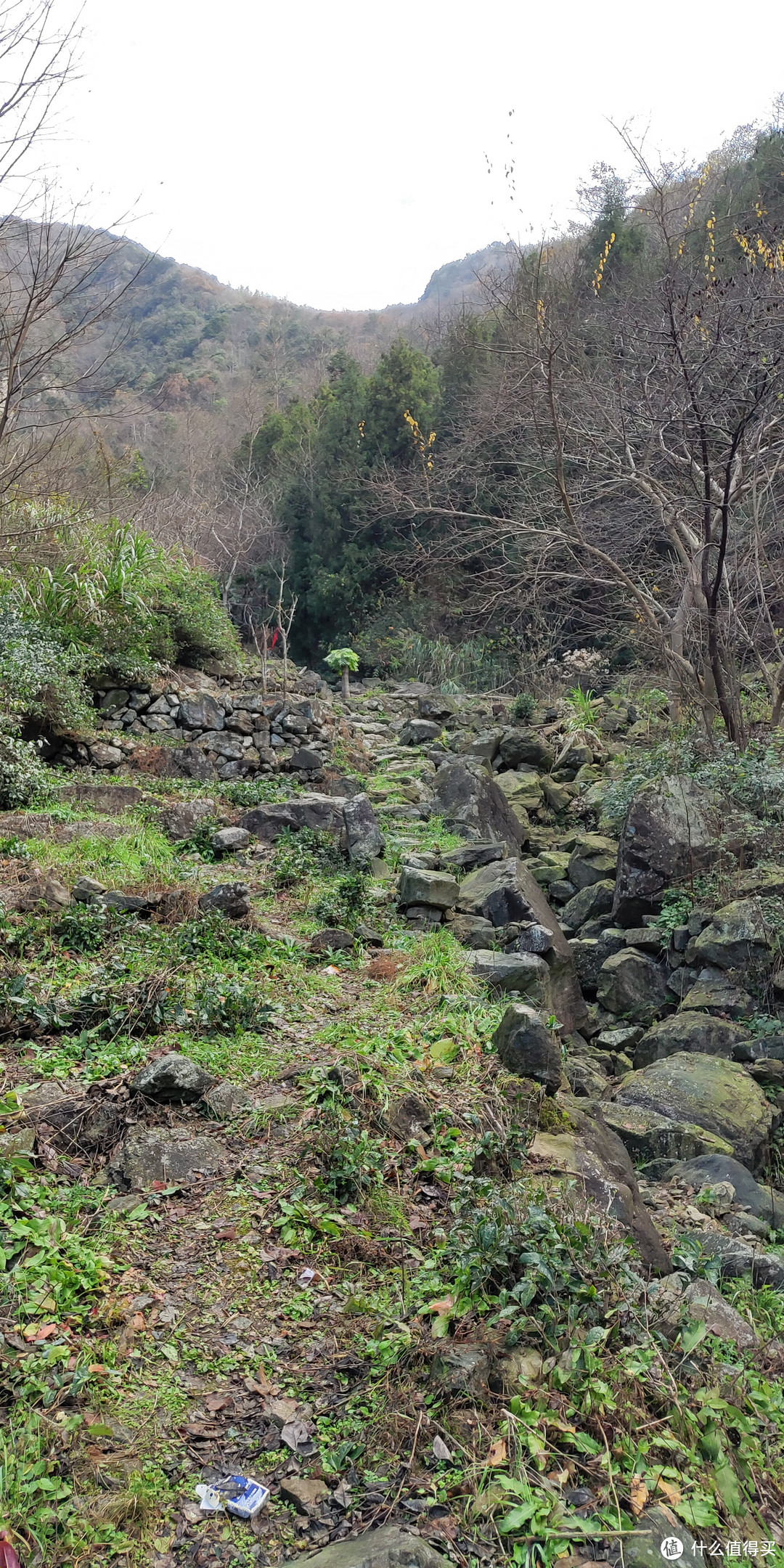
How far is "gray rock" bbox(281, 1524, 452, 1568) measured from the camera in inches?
75.5

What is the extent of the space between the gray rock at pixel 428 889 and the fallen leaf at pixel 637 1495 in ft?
14.5

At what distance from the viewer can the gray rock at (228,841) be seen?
730cm

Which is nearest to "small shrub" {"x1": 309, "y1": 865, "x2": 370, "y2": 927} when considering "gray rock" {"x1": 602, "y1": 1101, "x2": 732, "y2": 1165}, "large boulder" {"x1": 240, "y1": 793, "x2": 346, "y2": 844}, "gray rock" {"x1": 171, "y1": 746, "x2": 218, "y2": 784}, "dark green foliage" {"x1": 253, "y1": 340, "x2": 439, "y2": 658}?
"large boulder" {"x1": 240, "y1": 793, "x2": 346, "y2": 844}

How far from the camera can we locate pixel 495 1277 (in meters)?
2.68

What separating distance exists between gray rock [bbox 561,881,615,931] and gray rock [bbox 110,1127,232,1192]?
17.0 feet

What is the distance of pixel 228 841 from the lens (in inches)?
288

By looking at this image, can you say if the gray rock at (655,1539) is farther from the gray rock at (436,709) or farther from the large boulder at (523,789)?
the gray rock at (436,709)

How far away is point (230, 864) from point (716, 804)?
12.8ft

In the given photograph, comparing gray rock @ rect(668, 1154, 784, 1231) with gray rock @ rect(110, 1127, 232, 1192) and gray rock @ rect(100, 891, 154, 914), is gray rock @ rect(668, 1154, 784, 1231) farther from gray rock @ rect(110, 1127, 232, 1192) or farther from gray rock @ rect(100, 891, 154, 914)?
gray rock @ rect(100, 891, 154, 914)

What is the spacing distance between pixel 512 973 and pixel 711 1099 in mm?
1229

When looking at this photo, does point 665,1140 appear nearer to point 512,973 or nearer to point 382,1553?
point 512,973

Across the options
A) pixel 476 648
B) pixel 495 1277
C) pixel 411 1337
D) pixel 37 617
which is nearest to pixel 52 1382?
pixel 411 1337

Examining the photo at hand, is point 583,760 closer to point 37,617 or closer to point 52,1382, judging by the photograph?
point 37,617

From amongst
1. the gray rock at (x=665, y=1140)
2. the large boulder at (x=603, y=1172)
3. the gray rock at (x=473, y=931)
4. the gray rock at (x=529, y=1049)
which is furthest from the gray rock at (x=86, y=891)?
the gray rock at (x=665, y=1140)
